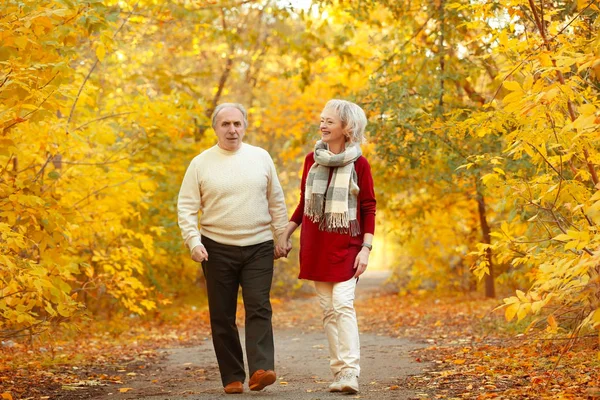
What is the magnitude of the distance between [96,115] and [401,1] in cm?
431

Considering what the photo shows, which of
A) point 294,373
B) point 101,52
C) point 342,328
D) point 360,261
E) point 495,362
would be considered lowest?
point 294,373

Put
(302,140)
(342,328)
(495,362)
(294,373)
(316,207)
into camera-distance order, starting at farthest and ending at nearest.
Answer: (302,140)
(294,373)
(495,362)
(316,207)
(342,328)

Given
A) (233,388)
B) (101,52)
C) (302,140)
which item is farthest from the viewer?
(302,140)

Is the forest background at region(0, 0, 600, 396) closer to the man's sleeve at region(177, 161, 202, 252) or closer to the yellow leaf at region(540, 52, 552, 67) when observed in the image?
the yellow leaf at region(540, 52, 552, 67)

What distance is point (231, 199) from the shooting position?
219 inches

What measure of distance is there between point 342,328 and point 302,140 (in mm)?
7254

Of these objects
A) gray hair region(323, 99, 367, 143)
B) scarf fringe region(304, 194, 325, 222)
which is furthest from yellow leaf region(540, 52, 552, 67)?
scarf fringe region(304, 194, 325, 222)

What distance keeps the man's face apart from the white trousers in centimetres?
120

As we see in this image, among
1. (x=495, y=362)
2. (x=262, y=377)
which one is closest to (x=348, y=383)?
(x=262, y=377)

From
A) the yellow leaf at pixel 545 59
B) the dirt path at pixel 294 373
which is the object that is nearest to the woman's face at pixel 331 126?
the yellow leaf at pixel 545 59

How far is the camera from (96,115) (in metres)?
10.1

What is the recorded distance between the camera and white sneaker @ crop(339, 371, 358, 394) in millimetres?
5145

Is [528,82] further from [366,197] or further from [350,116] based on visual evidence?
[366,197]

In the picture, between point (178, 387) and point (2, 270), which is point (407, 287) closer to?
point (178, 387)
